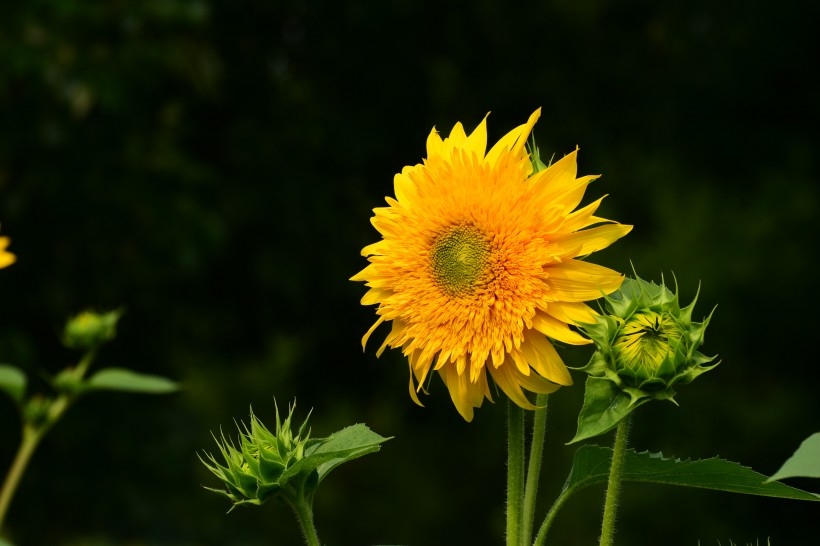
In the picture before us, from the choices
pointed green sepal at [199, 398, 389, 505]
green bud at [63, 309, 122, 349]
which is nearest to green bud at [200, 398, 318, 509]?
pointed green sepal at [199, 398, 389, 505]

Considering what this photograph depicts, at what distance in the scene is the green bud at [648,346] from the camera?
1.11 meters

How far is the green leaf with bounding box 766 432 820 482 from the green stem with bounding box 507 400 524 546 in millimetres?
366

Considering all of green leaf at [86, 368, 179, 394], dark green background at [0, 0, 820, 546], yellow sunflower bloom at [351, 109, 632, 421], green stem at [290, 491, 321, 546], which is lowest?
green stem at [290, 491, 321, 546]

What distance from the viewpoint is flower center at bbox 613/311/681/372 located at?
1.12 meters

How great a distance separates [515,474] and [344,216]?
4.52 metres

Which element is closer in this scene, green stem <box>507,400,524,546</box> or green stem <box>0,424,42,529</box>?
green stem <box>507,400,524,546</box>

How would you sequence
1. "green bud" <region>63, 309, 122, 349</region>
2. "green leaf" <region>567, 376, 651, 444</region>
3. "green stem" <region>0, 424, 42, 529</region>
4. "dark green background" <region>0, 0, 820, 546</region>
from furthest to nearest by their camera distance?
"dark green background" <region>0, 0, 820, 546</region>
"green bud" <region>63, 309, 122, 349</region>
"green stem" <region>0, 424, 42, 529</region>
"green leaf" <region>567, 376, 651, 444</region>

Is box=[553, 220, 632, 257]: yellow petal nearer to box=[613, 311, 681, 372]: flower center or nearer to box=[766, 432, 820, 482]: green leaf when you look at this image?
box=[613, 311, 681, 372]: flower center

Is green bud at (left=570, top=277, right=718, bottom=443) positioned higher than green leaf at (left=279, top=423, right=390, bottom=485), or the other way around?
green bud at (left=570, top=277, right=718, bottom=443)

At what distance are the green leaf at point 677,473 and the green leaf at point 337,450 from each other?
22 cm

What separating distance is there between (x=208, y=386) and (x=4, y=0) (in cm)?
381

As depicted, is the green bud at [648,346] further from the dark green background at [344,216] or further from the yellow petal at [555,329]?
the dark green background at [344,216]

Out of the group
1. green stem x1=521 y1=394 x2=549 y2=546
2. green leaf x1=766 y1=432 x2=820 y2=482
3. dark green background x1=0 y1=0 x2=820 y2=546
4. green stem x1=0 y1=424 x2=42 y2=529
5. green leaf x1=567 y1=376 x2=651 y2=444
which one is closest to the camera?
green leaf x1=766 y1=432 x2=820 y2=482

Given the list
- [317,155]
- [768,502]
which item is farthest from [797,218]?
[317,155]
